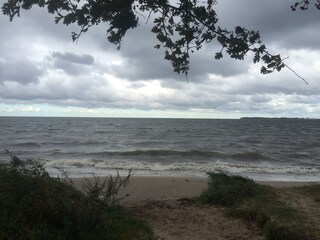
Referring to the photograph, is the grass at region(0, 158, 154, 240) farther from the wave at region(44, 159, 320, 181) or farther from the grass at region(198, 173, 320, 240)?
the wave at region(44, 159, 320, 181)

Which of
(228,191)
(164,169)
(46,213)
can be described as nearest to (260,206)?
(228,191)

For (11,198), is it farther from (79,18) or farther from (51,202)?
(79,18)

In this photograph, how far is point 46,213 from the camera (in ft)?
16.2

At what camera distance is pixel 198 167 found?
1878 cm

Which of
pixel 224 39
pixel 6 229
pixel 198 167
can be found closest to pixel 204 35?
pixel 224 39

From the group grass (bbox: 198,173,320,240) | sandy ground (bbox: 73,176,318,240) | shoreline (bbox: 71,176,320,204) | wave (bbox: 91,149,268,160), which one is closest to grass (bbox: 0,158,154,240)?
sandy ground (bbox: 73,176,318,240)

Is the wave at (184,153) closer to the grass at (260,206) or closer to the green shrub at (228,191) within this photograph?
the grass at (260,206)

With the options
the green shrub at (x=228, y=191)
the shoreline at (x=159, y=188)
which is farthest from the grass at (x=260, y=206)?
the shoreline at (x=159, y=188)

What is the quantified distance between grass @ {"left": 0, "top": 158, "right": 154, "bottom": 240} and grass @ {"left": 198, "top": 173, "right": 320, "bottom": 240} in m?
2.02

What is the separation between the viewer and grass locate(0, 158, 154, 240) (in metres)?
4.59

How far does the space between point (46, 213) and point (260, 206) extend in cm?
408

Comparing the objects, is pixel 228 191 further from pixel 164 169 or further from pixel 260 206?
pixel 164 169

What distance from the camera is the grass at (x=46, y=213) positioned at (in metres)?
4.59

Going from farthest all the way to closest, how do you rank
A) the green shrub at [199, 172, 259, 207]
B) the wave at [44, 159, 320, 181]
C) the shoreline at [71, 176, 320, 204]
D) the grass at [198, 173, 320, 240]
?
the wave at [44, 159, 320, 181], the shoreline at [71, 176, 320, 204], the green shrub at [199, 172, 259, 207], the grass at [198, 173, 320, 240]
